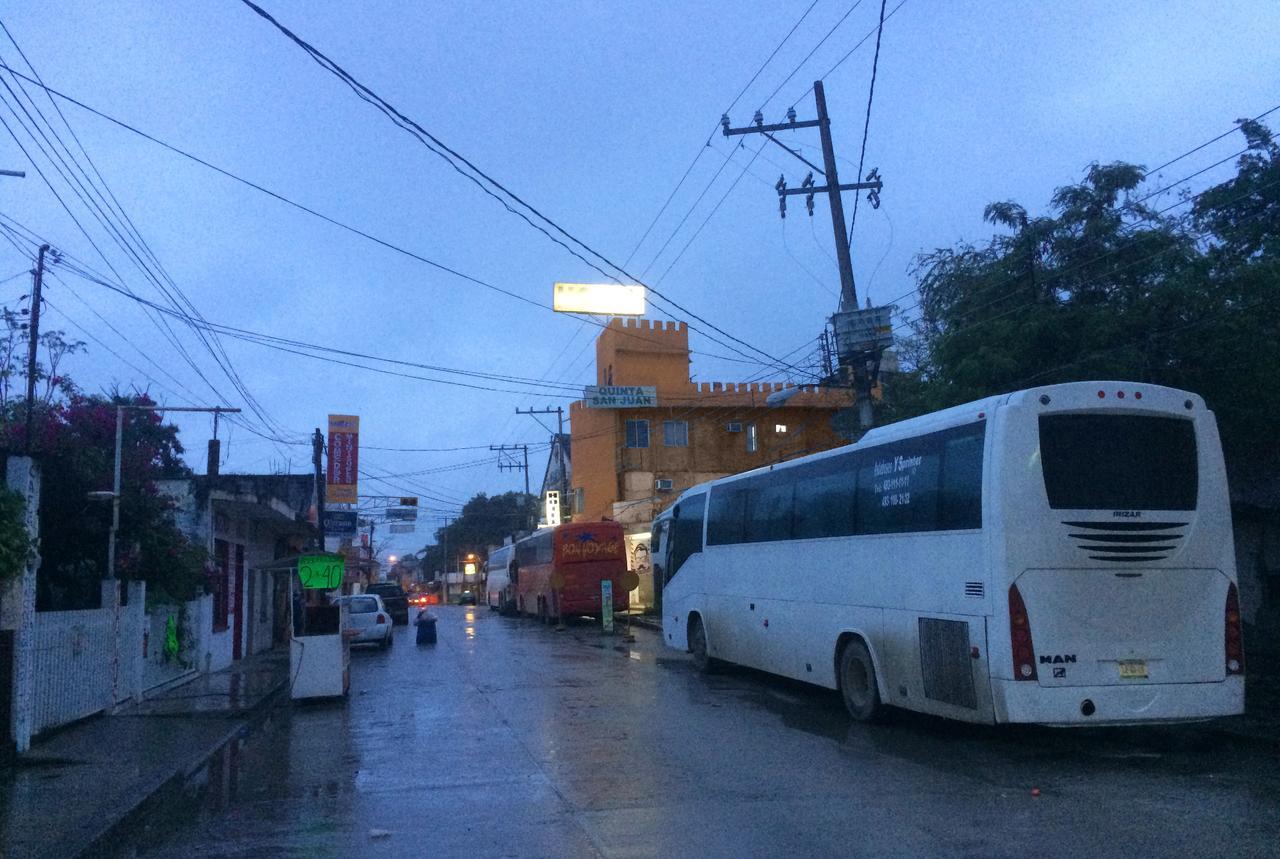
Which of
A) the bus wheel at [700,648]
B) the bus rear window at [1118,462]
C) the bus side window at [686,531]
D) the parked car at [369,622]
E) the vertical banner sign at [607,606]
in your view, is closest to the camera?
the bus rear window at [1118,462]

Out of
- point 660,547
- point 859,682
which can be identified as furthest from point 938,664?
point 660,547

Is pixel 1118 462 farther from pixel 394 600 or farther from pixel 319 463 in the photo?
pixel 394 600

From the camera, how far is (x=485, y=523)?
95.4 m

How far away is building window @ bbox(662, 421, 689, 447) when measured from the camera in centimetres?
4925

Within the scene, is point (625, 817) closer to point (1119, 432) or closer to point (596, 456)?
point (1119, 432)

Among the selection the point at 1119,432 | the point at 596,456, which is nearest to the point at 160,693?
the point at 1119,432

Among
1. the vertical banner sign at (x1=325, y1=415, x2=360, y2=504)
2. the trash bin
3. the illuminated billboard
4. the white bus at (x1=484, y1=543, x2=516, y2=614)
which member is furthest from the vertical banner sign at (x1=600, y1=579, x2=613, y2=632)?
the white bus at (x1=484, y1=543, x2=516, y2=614)

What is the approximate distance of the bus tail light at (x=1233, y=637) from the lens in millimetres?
10008

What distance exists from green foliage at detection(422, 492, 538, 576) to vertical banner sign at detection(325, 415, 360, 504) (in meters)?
47.9

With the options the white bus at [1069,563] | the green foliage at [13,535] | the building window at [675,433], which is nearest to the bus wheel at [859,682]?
the white bus at [1069,563]

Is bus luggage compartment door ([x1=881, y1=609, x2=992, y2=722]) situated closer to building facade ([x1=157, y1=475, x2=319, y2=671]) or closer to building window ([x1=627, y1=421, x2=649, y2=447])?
building facade ([x1=157, y1=475, x2=319, y2=671])

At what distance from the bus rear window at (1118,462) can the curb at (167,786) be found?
27.8 ft

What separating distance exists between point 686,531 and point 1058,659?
10484 millimetres

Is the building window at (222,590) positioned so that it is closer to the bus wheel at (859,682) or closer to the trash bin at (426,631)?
the trash bin at (426,631)
